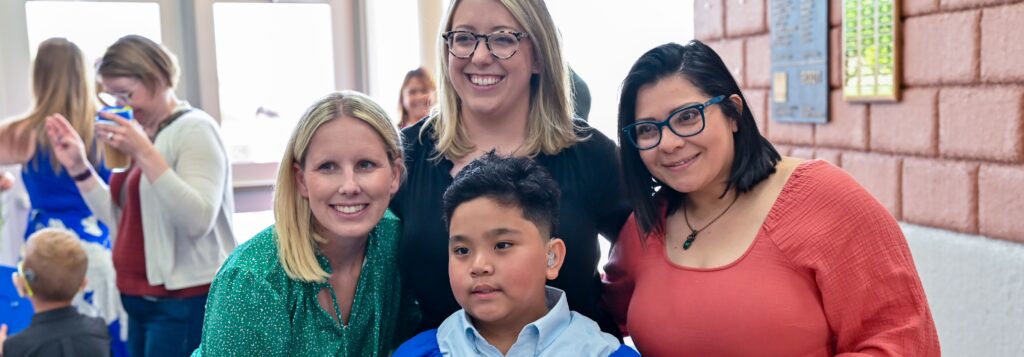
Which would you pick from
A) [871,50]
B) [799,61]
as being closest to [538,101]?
[871,50]

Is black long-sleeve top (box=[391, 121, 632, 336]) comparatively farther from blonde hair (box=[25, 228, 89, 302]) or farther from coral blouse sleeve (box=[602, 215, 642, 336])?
blonde hair (box=[25, 228, 89, 302])

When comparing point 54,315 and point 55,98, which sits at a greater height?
point 55,98

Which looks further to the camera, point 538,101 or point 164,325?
point 164,325

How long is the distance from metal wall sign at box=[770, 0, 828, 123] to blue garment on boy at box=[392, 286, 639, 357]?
1228mm

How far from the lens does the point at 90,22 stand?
4.47 m

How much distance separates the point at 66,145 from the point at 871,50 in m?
2.40

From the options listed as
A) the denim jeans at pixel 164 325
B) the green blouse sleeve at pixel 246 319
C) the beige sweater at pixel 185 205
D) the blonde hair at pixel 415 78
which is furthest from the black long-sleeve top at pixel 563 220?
the blonde hair at pixel 415 78

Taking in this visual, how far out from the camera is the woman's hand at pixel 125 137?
8.08 feet

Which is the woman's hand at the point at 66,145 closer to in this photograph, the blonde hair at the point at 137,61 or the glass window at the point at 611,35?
the blonde hair at the point at 137,61

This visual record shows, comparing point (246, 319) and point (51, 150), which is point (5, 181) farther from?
point (246, 319)

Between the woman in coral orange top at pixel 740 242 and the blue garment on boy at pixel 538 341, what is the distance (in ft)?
0.27

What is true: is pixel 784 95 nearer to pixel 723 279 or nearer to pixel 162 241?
pixel 723 279

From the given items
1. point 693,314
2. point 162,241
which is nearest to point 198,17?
point 162,241

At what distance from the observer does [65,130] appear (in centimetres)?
274
